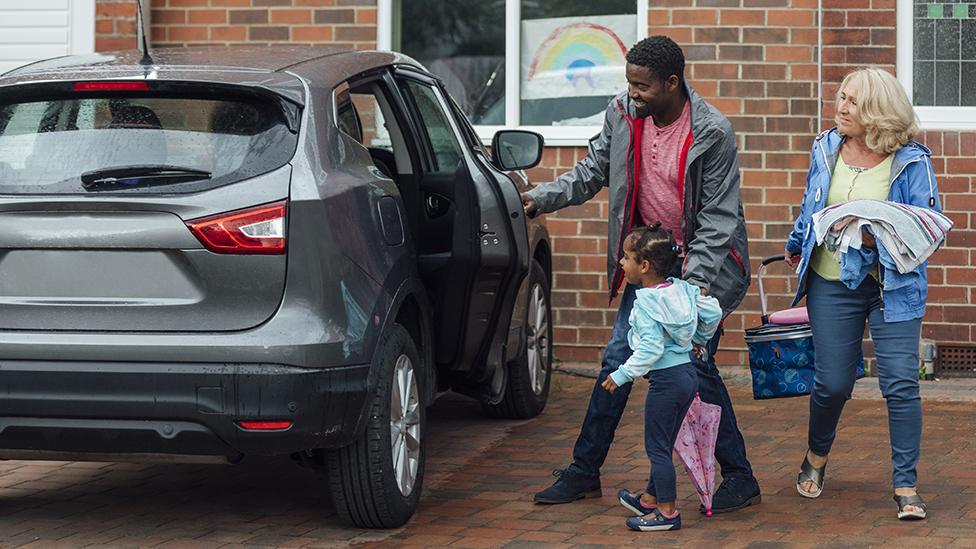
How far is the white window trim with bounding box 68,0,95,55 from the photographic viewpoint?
10.7 meters

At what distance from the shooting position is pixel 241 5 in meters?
10.6

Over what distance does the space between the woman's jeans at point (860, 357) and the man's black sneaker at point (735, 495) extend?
1.24 ft

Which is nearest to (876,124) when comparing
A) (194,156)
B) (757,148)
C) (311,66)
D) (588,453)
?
(588,453)

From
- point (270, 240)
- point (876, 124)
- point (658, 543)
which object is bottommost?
point (658, 543)

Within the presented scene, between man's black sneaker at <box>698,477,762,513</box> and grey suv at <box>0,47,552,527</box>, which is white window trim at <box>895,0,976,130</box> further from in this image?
grey suv at <box>0,47,552,527</box>

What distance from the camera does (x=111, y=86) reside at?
5422 mm

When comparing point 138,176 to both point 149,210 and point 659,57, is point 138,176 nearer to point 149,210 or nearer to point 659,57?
point 149,210

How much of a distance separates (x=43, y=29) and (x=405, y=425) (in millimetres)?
6002

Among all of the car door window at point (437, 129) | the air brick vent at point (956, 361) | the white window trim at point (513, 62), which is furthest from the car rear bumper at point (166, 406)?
the air brick vent at point (956, 361)

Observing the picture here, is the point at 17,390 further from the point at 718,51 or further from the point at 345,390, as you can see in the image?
the point at 718,51

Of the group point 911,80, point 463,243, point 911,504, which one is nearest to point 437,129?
point 463,243

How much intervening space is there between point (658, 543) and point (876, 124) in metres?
1.73

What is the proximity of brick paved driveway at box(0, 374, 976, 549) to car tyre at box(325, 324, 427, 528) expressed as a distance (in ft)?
0.35

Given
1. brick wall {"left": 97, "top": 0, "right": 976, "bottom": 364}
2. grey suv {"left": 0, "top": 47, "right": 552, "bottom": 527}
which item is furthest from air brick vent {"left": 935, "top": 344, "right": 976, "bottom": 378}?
grey suv {"left": 0, "top": 47, "right": 552, "bottom": 527}
